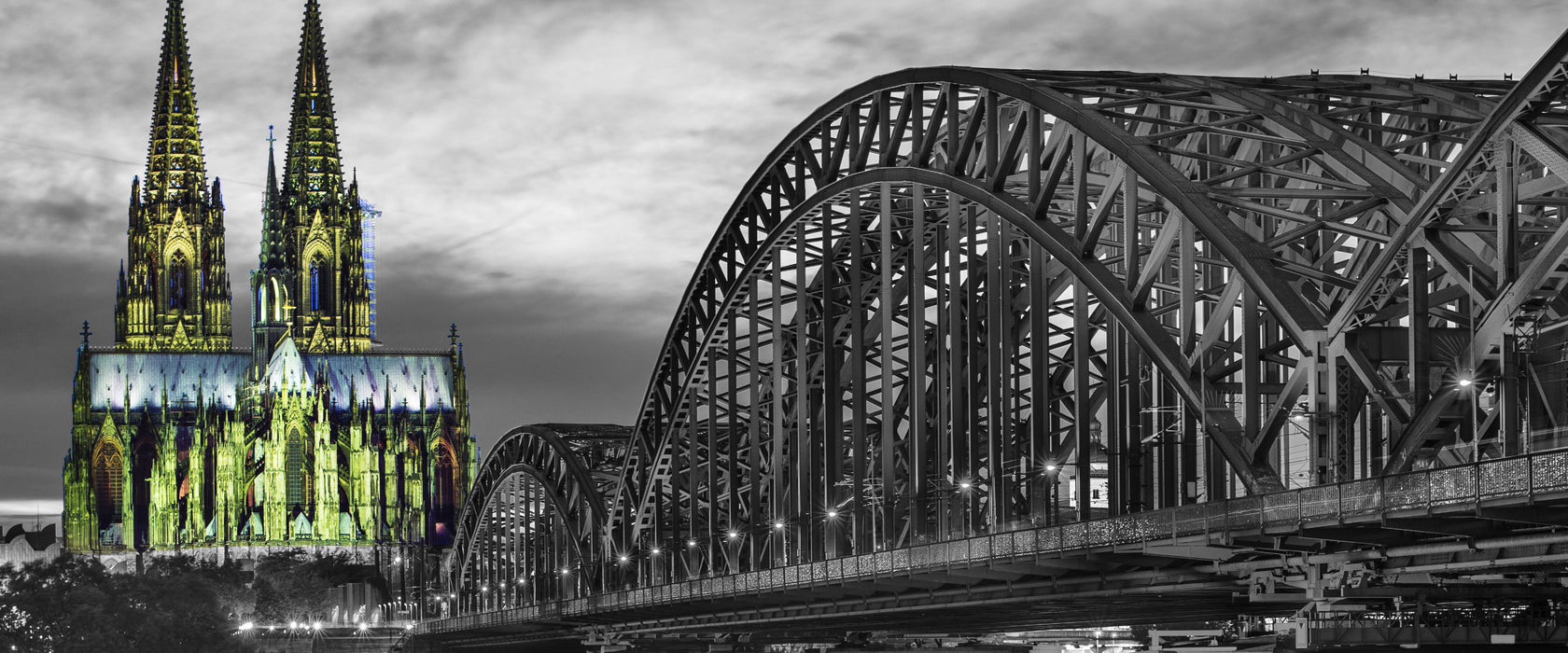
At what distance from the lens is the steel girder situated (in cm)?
4969

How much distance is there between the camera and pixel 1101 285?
2243 inches

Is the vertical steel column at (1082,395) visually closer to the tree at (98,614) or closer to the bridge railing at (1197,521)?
the bridge railing at (1197,521)

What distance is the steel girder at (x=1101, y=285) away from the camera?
49.7 meters

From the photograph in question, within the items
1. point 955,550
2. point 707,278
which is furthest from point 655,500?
point 955,550

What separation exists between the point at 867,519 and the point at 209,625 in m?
82.2

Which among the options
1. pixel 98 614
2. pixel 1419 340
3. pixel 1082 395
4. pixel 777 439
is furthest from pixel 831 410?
pixel 98 614

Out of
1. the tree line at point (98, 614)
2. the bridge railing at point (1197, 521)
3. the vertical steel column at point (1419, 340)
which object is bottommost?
the tree line at point (98, 614)

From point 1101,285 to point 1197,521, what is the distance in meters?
8.38

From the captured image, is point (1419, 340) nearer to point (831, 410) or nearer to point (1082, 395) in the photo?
point (1082, 395)

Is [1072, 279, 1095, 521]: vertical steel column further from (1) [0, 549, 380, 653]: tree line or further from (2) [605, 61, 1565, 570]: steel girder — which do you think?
(1) [0, 549, 380, 653]: tree line

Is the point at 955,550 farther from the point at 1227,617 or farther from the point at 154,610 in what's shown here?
the point at 154,610

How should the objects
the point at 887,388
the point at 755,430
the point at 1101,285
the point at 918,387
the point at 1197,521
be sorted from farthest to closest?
the point at 755,430
the point at 887,388
the point at 918,387
the point at 1101,285
the point at 1197,521

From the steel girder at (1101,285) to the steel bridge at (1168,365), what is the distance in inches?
6.1

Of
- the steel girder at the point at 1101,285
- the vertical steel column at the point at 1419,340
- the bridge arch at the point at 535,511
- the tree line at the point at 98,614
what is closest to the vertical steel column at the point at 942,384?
the steel girder at the point at 1101,285
